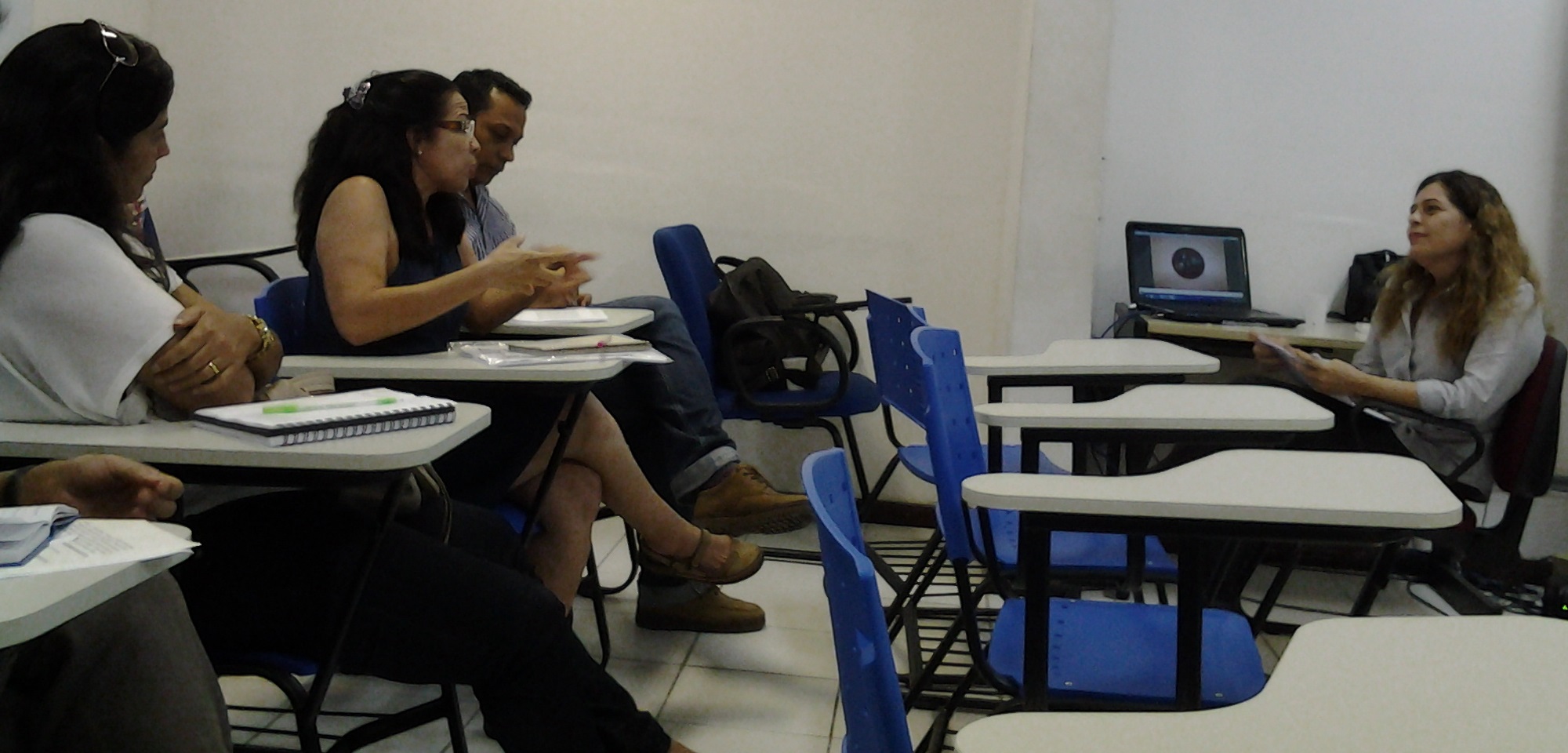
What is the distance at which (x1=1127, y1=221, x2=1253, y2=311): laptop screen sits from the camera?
139 inches

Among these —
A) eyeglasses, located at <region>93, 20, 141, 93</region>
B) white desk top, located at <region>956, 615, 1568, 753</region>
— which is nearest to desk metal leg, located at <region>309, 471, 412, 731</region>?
eyeglasses, located at <region>93, 20, 141, 93</region>

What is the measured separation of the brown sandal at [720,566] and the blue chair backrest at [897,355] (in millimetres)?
445

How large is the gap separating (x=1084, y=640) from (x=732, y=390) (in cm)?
192

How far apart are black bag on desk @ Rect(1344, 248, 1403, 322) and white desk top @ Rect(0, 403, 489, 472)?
126 inches

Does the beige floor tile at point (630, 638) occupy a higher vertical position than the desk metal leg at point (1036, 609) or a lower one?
lower

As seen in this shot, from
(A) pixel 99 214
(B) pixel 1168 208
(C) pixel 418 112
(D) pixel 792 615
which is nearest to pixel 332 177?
(C) pixel 418 112

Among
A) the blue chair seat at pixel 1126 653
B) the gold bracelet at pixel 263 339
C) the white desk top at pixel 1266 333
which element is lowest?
the blue chair seat at pixel 1126 653

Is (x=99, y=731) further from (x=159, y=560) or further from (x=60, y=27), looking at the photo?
(x=60, y=27)

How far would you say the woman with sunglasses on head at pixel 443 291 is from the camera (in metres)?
1.98

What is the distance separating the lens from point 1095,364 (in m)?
2.37

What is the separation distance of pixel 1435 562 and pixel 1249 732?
8.98 ft

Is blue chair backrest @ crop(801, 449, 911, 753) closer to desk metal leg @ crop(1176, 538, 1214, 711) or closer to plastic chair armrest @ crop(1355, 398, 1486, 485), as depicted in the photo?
desk metal leg @ crop(1176, 538, 1214, 711)

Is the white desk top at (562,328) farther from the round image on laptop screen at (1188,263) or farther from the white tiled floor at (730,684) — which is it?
the round image on laptop screen at (1188,263)

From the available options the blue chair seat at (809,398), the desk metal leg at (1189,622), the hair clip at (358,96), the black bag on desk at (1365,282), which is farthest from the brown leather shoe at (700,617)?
the black bag on desk at (1365,282)
